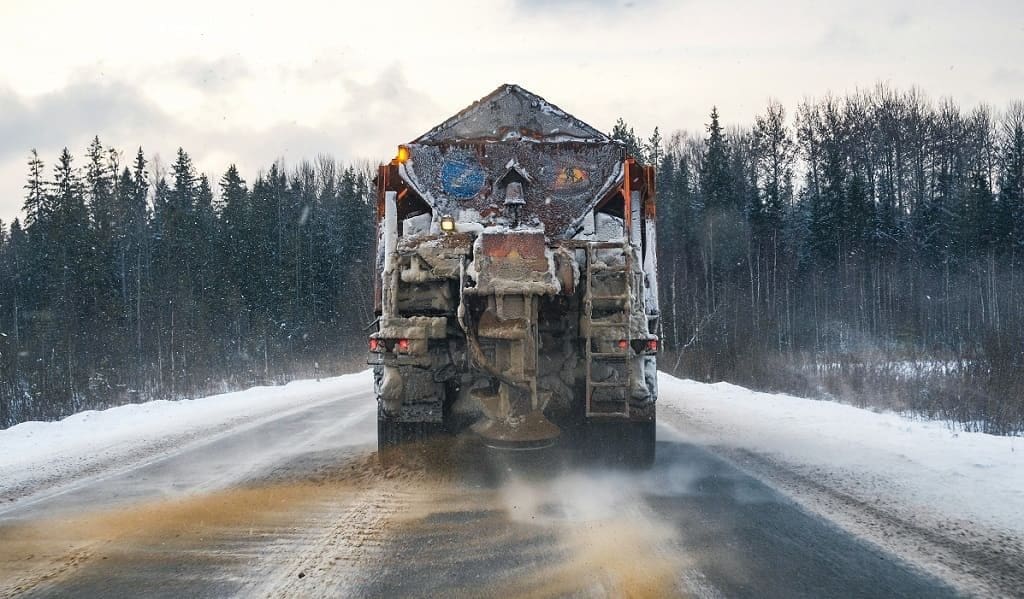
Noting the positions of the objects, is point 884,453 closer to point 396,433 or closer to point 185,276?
point 396,433

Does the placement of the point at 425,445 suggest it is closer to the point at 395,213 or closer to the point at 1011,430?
the point at 395,213

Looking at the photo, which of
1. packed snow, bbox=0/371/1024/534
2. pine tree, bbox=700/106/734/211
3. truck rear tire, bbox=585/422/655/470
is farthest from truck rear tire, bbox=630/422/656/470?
pine tree, bbox=700/106/734/211

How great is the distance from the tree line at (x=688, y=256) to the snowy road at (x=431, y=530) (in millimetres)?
23275

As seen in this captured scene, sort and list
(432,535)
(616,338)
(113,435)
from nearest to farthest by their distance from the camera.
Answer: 1. (432,535)
2. (616,338)
3. (113,435)

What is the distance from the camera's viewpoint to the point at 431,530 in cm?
496

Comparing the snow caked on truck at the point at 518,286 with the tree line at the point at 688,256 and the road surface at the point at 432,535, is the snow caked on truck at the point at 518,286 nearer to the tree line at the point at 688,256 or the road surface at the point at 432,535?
the road surface at the point at 432,535

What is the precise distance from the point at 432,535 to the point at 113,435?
6654 mm

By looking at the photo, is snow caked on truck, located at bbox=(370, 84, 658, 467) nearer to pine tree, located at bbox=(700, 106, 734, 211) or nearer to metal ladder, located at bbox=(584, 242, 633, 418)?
metal ladder, located at bbox=(584, 242, 633, 418)

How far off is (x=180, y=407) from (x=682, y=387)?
10.6m

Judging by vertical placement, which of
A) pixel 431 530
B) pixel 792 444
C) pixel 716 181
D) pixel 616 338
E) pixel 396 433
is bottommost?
pixel 792 444

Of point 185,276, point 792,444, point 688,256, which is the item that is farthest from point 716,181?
point 792,444

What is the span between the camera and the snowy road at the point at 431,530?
12.7 ft

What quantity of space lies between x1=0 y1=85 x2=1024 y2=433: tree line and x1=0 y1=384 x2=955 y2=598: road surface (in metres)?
23.7

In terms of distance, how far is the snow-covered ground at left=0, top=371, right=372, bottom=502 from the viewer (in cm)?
711
